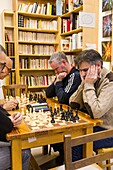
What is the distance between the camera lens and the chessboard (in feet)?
4.78

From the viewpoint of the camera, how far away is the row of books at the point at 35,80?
425cm

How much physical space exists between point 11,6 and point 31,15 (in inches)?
18.6

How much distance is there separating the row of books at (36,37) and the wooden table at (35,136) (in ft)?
9.84

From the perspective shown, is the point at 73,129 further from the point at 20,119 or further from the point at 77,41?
the point at 77,41

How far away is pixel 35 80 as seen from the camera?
436 cm

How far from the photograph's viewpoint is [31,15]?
4219 millimetres

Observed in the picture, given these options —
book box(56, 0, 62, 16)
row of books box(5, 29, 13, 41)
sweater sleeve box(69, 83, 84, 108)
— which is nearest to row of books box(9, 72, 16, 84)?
row of books box(5, 29, 13, 41)

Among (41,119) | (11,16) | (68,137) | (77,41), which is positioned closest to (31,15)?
(11,16)

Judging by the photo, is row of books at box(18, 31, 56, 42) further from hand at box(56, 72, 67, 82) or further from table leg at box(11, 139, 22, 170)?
table leg at box(11, 139, 22, 170)

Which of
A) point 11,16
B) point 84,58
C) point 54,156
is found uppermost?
point 11,16

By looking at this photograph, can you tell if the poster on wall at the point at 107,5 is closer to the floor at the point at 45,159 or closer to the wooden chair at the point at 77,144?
the floor at the point at 45,159

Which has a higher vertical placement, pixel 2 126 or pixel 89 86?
pixel 89 86

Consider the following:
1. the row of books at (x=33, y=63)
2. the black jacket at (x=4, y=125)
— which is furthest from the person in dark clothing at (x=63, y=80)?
the row of books at (x=33, y=63)

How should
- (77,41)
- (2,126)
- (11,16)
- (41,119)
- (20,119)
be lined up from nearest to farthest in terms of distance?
(2,126) → (20,119) → (41,119) → (77,41) → (11,16)
